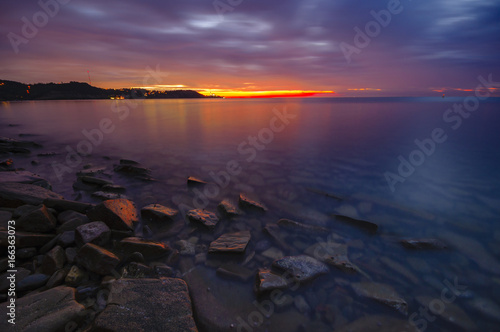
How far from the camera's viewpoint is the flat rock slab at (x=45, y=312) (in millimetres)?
2732

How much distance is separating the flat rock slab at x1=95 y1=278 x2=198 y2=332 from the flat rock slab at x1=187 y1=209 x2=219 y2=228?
7.59ft

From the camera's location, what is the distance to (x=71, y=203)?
5938 mm

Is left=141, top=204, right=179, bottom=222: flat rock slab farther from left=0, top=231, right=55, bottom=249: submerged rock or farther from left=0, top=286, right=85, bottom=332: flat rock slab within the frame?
left=0, top=286, right=85, bottom=332: flat rock slab

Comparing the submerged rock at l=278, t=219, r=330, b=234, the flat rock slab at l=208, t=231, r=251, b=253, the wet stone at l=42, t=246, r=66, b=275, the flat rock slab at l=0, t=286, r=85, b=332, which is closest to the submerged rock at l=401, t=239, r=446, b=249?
the submerged rock at l=278, t=219, r=330, b=234

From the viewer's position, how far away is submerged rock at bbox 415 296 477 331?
143 inches

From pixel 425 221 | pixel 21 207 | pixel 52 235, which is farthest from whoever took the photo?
pixel 425 221

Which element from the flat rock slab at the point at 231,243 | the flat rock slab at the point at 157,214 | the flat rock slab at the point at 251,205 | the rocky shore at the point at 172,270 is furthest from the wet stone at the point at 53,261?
the flat rock slab at the point at 251,205

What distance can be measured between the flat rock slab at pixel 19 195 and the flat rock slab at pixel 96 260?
3209mm

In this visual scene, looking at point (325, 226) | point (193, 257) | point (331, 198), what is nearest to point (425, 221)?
point (331, 198)

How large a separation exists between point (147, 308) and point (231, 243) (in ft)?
7.80

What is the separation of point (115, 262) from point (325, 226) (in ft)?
17.5

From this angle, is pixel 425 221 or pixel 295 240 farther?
pixel 425 221

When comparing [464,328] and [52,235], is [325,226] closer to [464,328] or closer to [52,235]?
[464,328]

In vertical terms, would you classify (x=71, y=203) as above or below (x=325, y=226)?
above
